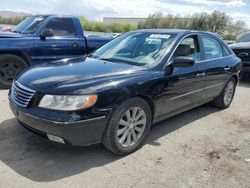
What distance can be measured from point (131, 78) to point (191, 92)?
147 centimetres

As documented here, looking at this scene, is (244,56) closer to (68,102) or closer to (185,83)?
(185,83)

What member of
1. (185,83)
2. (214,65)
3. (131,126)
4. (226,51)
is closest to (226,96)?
(226,51)

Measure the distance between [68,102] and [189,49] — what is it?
2.40m

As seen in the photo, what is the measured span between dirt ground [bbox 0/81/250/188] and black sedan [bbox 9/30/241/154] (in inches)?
11.6

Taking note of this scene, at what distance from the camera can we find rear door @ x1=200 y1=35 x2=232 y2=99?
497 centimetres

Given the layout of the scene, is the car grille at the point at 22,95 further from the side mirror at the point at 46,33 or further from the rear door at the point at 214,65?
the side mirror at the point at 46,33

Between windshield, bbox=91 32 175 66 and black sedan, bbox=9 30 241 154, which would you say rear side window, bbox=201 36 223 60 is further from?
windshield, bbox=91 32 175 66

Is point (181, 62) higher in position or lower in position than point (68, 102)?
higher

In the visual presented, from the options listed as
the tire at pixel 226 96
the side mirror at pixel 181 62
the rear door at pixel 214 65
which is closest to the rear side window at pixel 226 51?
the rear door at pixel 214 65

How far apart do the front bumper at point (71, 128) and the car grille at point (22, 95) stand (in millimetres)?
91

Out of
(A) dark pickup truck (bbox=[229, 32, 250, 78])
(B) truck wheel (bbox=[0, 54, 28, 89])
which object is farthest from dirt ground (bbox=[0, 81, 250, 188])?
(A) dark pickup truck (bbox=[229, 32, 250, 78])

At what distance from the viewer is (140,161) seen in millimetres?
3543

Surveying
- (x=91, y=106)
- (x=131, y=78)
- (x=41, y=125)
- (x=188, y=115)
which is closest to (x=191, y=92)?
(x=188, y=115)

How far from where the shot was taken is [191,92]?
4.63m
